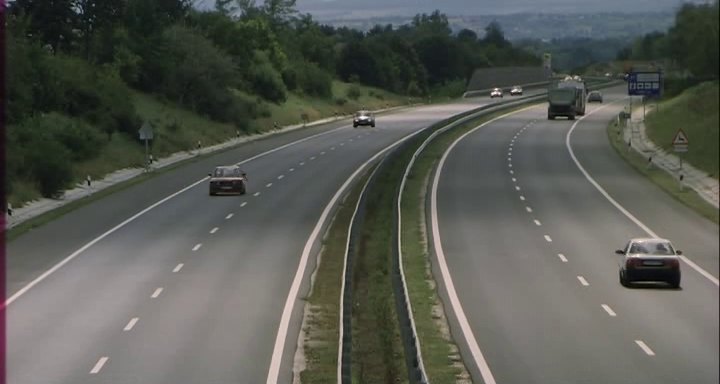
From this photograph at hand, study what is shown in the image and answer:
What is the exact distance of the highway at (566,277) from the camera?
81.4 ft

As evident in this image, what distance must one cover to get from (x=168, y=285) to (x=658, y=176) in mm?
36304

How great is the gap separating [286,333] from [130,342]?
3.49 meters

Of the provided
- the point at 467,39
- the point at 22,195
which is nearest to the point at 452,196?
the point at 22,195

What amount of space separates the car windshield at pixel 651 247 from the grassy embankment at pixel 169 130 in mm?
24243

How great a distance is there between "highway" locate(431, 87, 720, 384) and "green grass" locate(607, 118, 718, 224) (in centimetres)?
61

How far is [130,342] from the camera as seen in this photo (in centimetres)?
2841

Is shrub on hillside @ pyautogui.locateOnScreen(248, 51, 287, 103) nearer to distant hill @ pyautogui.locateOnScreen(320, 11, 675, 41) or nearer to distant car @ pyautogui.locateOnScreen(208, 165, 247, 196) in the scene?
distant car @ pyautogui.locateOnScreen(208, 165, 247, 196)

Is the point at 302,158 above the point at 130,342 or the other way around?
the other way around

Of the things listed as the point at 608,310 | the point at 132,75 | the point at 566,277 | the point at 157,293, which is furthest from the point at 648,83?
Result: the point at 132,75

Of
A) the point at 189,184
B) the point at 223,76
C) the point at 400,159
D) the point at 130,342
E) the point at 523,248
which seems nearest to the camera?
the point at 130,342

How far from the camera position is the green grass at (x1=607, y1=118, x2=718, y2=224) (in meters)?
51.5

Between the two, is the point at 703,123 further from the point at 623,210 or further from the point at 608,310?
the point at 623,210

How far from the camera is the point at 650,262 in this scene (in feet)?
120

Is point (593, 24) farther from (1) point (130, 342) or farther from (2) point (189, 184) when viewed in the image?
(2) point (189, 184)
